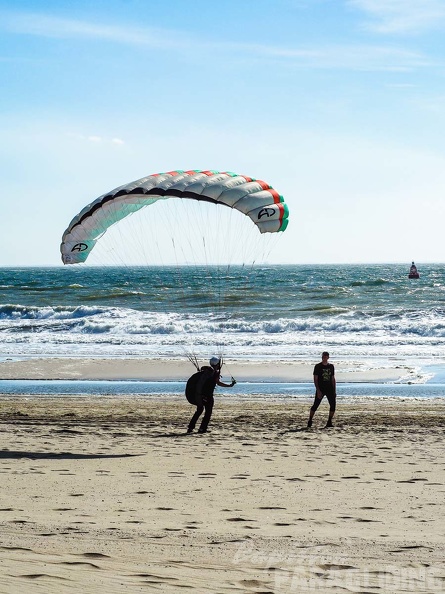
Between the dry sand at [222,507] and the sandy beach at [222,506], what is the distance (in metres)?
0.02

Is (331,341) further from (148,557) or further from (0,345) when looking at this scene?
(148,557)

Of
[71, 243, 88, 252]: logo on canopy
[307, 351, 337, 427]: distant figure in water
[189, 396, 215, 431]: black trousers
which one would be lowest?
[189, 396, 215, 431]: black trousers

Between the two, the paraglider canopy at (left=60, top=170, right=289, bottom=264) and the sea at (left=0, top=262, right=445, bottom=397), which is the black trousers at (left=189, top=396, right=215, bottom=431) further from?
the paraglider canopy at (left=60, top=170, right=289, bottom=264)

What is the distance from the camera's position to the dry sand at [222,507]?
517cm

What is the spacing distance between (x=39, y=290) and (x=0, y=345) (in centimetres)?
3410

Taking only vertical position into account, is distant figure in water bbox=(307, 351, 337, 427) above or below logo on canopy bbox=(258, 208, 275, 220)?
below

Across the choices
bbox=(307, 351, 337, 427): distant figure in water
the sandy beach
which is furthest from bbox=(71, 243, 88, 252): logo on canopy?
bbox=(307, 351, 337, 427): distant figure in water

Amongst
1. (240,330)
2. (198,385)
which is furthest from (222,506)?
(240,330)

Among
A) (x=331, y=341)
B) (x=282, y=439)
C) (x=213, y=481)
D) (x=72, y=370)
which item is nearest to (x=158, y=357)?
(x=72, y=370)

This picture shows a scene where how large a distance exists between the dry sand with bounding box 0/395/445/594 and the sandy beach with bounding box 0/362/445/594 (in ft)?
0.06

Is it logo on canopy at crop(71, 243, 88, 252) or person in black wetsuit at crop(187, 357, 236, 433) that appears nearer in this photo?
person in black wetsuit at crop(187, 357, 236, 433)

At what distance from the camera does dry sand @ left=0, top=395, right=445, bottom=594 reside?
5.17 meters

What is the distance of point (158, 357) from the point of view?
23656mm

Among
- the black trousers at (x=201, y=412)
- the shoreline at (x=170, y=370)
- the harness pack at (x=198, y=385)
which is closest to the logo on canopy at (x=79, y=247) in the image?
the harness pack at (x=198, y=385)
